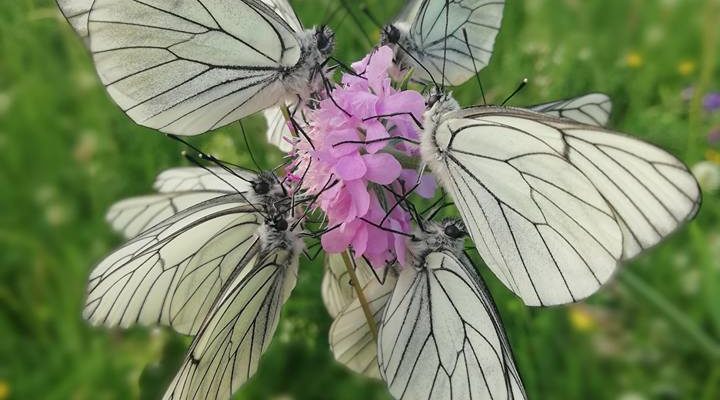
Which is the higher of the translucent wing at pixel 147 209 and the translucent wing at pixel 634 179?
the translucent wing at pixel 147 209

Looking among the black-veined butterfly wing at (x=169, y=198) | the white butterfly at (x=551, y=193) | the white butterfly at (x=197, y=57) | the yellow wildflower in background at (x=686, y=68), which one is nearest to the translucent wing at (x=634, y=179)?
the white butterfly at (x=551, y=193)

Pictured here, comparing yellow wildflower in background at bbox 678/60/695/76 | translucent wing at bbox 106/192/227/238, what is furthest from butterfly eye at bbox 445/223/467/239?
yellow wildflower in background at bbox 678/60/695/76

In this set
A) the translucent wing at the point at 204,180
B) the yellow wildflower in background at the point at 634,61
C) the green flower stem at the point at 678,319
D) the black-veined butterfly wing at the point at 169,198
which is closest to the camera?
the translucent wing at the point at 204,180

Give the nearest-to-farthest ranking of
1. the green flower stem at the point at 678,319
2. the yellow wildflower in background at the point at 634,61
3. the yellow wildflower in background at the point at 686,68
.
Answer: the green flower stem at the point at 678,319 → the yellow wildflower in background at the point at 634,61 → the yellow wildflower in background at the point at 686,68

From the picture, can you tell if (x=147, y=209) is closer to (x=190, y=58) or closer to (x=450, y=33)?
(x=190, y=58)

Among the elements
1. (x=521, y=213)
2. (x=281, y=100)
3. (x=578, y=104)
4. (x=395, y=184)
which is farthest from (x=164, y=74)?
(x=578, y=104)

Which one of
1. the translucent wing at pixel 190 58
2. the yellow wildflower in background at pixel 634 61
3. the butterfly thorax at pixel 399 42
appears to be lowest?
the translucent wing at pixel 190 58

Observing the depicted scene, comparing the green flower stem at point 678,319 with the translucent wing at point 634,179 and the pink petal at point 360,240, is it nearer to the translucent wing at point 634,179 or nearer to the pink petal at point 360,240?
the translucent wing at point 634,179
